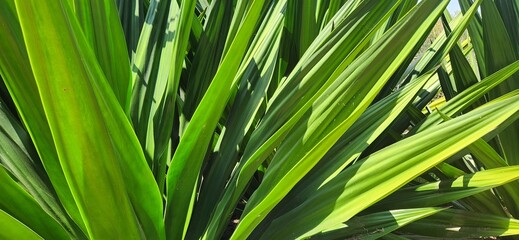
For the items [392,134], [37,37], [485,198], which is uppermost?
[37,37]

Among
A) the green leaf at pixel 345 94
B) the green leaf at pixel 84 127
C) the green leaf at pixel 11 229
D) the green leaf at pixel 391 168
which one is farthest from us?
the green leaf at pixel 345 94

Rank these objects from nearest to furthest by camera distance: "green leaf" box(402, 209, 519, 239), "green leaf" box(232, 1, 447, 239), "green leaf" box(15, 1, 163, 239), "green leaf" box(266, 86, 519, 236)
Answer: "green leaf" box(15, 1, 163, 239)
"green leaf" box(266, 86, 519, 236)
"green leaf" box(232, 1, 447, 239)
"green leaf" box(402, 209, 519, 239)

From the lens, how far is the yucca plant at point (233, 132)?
0.52 meters

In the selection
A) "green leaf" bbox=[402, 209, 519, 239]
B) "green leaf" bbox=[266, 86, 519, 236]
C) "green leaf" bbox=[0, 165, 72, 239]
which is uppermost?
"green leaf" bbox=[266, 86, 519, 236]

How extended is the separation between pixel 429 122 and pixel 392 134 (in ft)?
0.31

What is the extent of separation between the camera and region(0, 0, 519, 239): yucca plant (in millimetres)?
524

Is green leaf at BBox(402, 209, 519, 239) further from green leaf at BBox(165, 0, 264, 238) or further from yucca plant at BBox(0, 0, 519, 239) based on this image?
green leaf at BBox(165, 0, 264, 238)

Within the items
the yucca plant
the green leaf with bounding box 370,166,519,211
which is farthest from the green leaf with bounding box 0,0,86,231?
the green leaf with bounding box 370,166,519,211

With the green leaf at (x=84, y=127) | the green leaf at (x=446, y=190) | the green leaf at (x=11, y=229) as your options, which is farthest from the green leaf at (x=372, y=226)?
the green leaf at (x=11, y=229)

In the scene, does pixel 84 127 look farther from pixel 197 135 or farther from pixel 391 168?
pixel 391 168

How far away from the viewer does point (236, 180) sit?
80 cm

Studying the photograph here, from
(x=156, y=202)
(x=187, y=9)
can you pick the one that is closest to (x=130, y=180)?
(x=156, y=202)

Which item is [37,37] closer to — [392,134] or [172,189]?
[172,189]

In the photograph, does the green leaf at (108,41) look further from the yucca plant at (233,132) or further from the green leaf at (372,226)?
the green leaf at (372,226)
